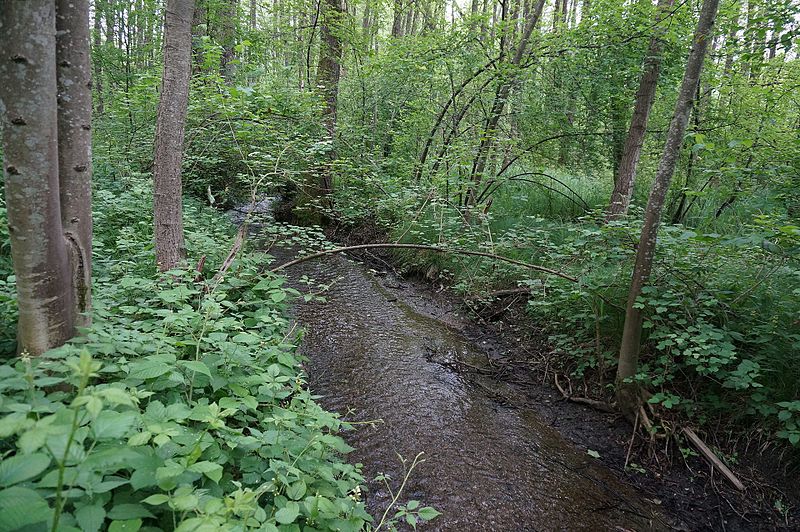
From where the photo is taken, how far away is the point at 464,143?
7.39 metres

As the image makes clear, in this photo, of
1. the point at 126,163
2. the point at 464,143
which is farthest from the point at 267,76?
the point at 464,143

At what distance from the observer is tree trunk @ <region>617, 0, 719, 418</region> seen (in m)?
3.30

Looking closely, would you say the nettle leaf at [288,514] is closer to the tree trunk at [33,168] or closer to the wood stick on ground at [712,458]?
the tree trunk at [33,168]

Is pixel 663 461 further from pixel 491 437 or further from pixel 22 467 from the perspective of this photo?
pixel 22 467

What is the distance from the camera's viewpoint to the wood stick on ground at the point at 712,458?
3218 millimetres

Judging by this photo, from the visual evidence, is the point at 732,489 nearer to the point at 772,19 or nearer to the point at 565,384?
the point at 565,384

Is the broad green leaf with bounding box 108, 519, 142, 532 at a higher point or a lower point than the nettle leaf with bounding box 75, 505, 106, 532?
lower

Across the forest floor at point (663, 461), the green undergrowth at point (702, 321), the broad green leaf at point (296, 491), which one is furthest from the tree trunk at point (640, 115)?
the broad green leaf at point (296, 491)

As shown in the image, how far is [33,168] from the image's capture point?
1.75 meters

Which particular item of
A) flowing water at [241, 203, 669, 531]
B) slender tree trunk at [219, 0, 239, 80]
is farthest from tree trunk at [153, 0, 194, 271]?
slender tree trunk at [219, 0, 239, 80]

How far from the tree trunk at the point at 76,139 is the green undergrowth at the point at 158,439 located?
0.29 metres

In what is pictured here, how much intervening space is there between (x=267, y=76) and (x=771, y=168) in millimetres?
9861

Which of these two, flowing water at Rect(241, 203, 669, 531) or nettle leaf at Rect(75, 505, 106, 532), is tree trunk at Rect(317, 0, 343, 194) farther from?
nettle leaf at Rect(75, 505, 106, 532)

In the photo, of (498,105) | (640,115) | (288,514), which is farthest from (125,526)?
(498,105)
